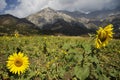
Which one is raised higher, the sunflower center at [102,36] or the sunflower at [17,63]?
the sunflower center at [102,36]

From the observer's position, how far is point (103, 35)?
4289mm

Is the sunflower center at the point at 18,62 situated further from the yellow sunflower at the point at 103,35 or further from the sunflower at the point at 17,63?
the yellow sunflower at the point at 103,35

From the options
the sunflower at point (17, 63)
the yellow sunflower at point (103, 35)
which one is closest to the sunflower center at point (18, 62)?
the sunflower at point (17, 63)

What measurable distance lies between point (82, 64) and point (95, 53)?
1.09ft

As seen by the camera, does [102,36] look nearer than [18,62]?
Yes

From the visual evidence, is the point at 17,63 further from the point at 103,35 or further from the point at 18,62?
the point at 103,35

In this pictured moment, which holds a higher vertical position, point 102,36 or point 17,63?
point 102,36

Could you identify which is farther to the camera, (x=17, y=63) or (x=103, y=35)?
(x=17, y=63)

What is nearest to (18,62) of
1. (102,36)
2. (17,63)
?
(17,63)

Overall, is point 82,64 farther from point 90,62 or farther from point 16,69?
point 16,69

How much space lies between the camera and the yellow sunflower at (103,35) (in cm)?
419

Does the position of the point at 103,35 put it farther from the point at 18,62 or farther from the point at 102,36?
the point at 18,62

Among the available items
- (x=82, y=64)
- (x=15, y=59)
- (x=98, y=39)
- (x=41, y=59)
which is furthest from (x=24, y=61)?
(x=41, y=59)

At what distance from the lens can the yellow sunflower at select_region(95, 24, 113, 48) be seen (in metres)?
4.19
